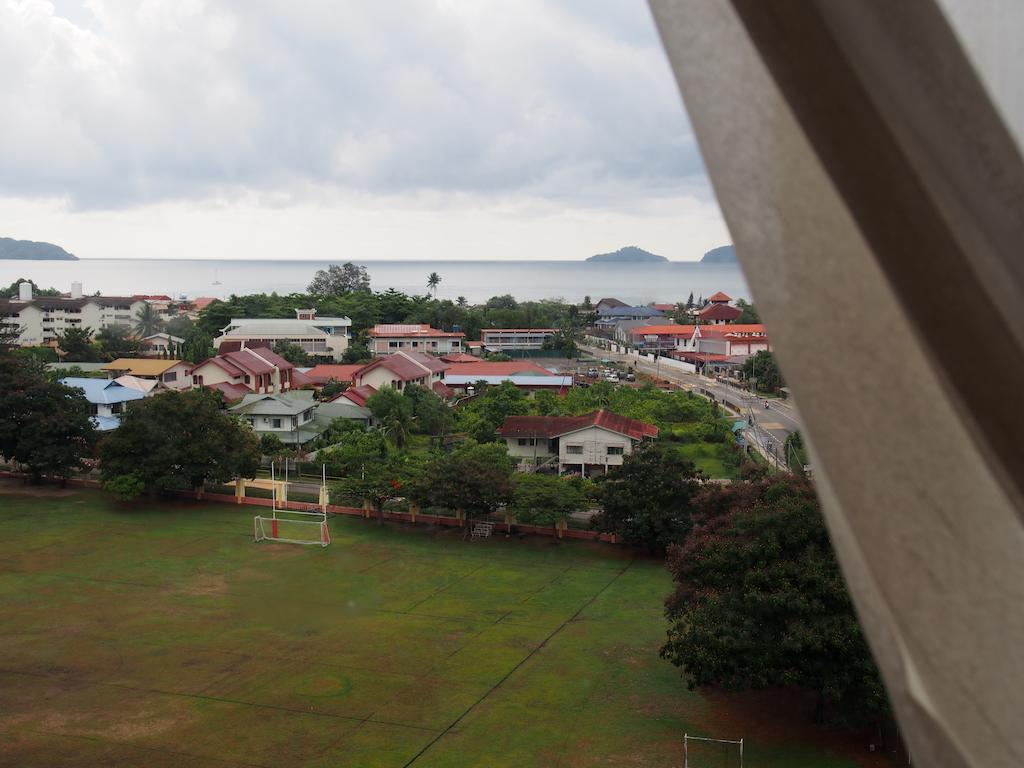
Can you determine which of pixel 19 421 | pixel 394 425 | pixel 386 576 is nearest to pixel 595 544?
pixel 386 576

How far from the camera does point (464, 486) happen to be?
12.1m

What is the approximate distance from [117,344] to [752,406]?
19.5 metres

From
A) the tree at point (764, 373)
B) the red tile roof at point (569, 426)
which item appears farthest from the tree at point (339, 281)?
the red tile roof at point (569, 426)

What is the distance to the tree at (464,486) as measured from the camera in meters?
12.0

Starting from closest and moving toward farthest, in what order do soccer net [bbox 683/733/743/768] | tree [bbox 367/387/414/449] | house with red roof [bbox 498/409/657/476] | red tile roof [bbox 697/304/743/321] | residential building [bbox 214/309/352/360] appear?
soccer net [bbox 683/733/743/768] → house with red roof [bbox 498/409/657/476] → tree [bbox 367/387/414/449] → residential building [bbox 214/309/352/360] → red tile roof [bbox 697/304/743/321]

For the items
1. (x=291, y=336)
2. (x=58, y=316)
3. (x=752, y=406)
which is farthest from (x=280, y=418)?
(x=58, y=316)

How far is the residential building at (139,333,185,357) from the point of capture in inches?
1196

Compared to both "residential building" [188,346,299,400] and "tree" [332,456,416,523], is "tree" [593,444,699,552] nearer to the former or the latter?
"tree" [332,456,416,523]

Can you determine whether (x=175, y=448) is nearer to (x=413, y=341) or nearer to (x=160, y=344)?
(x=413, y=341)

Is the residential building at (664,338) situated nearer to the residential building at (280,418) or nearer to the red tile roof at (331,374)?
the red tile roof at (331,374)

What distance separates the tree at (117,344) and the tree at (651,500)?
827 inches

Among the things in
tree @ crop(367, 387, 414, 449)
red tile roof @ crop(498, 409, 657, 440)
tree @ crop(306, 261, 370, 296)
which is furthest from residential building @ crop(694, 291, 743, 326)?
red tile roof @ crop(498, 409, 657, 440)

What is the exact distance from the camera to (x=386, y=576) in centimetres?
1066

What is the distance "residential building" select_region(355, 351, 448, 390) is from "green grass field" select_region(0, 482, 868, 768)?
9926 mm
